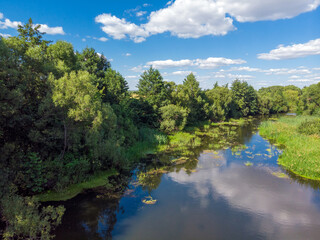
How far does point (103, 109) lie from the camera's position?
21766 millimetres

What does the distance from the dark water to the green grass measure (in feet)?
2.99

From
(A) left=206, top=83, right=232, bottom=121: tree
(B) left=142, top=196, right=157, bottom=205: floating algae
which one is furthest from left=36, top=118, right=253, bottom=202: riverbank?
(A) left=206, top=83, right=232, bottom=121: tree

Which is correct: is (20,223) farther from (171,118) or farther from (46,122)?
(171,118)

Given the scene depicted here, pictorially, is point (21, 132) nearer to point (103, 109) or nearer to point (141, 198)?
point (103, 109)

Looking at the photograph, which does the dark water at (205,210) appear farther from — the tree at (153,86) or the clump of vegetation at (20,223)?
the tree at (153,86)

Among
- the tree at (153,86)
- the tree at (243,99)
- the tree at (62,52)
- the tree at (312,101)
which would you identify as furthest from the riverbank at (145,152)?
the tree at (312,101)

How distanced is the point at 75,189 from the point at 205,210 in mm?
11673

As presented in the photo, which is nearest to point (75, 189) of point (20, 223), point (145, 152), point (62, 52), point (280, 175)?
point (20, 223)

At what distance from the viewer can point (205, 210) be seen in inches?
600

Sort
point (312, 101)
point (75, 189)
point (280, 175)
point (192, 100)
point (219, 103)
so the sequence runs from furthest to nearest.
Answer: point (312, 101), point (219, 103), point (192, 100), point (280, 175), point (75, 189)

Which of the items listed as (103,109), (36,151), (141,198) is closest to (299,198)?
(141,198)

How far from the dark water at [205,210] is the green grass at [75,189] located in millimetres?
912

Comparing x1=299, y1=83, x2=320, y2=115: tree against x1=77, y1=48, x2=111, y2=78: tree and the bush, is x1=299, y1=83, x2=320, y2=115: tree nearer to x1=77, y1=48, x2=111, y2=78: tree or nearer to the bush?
the bush

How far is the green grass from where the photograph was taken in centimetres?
1583
